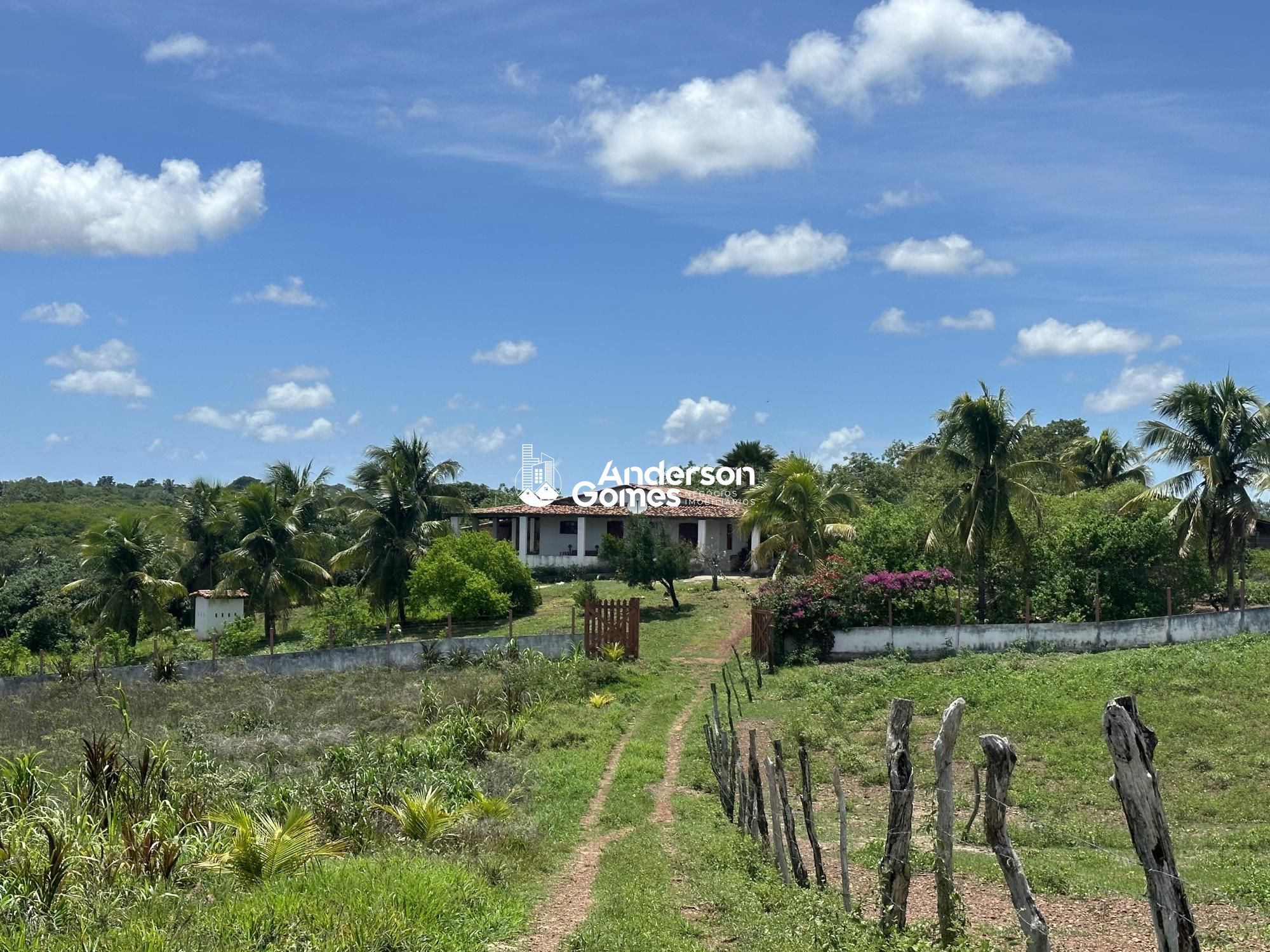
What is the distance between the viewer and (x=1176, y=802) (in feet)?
49.1

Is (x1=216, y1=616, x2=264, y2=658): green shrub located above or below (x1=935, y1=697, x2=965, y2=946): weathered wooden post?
below

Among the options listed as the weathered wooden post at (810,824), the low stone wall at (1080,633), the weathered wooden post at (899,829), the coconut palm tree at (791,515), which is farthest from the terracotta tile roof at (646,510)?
the weathered wooden post at (899,829)

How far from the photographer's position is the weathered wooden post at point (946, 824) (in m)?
8.30

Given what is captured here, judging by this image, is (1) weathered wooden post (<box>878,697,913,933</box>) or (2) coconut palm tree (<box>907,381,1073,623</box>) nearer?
(1) weathered wooden post (<box>878,697,913,933</box>)

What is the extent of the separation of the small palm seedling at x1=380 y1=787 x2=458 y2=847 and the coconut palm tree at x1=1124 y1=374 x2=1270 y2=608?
26.0 meters

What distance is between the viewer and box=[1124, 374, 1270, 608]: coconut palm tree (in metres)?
30.9

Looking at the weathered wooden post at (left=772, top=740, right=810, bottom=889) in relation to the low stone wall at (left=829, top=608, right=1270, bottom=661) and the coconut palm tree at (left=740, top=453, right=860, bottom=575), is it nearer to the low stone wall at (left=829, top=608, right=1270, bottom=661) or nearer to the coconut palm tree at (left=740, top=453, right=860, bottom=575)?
the low stone wall at (left=829, top=608, right=1270, bottom=661)

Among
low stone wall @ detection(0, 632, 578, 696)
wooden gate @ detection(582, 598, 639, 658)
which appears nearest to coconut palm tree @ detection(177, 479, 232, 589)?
low stone wall @ detection(0, 632, 578, 696)

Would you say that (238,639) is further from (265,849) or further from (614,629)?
(265,849)

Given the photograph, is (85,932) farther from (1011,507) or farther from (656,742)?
(1011,507)

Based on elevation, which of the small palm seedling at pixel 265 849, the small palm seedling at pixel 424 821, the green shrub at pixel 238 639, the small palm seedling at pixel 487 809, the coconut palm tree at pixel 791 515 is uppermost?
the coconut palm tree at pixel 791 515

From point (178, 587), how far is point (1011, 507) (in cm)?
3150

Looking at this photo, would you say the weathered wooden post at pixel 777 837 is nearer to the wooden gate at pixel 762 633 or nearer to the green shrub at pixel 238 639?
the wooden gate at pixel 762 633

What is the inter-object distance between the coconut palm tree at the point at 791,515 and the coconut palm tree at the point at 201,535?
1039 inches
